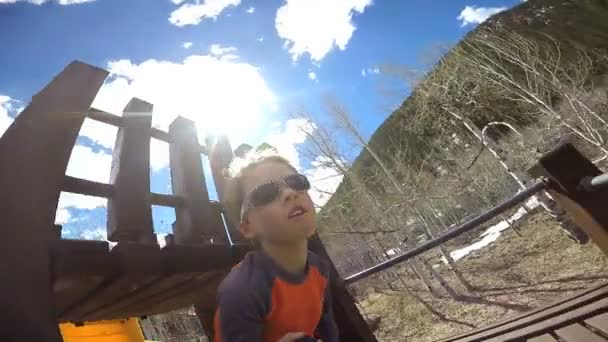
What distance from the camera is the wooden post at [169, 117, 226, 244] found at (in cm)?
194

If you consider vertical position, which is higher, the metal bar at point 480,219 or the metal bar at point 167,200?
the metal bar at point 167,200

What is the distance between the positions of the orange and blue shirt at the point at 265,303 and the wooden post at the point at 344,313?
0.91 metres

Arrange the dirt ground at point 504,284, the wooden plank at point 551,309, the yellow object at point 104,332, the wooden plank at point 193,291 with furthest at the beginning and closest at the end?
the dirt ground at point 504,284, the yellow object at point 104,332, the wooden plank at point 551,309, the wooden plank at point 193,291

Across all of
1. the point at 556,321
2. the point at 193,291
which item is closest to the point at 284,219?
the point at 193,291

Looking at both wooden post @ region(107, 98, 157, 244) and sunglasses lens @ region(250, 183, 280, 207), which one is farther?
wooden post @ region(107, 98, 157, 244)

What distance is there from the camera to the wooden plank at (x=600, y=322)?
1.90m

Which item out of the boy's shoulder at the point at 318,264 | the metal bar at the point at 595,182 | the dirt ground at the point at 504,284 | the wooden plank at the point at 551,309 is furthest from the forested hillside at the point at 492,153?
the boy's shoulder at the point at 318,264

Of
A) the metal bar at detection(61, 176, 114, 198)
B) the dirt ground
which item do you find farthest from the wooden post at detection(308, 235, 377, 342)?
the dirt ground

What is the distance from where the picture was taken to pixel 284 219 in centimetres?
116

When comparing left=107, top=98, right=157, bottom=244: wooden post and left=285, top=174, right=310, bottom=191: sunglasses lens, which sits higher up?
left=107, top=98, right=157, bottom=244: wooden post

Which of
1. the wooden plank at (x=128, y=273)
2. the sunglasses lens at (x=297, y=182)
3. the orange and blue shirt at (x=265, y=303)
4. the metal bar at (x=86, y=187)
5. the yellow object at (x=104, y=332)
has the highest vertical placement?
the yellow object at (x=104, y=332)

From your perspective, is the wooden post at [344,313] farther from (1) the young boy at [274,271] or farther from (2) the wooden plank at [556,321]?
(2) the wooden plank at [556,321]

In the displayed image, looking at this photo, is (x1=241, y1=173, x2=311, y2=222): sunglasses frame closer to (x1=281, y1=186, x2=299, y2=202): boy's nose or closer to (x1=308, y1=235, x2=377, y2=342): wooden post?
(x1=281, y1=186, x2=299, y2=202): boy's nose

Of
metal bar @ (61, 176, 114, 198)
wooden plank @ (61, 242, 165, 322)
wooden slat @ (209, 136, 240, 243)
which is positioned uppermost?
wooden slat @ (209, 136, 240, 243)
